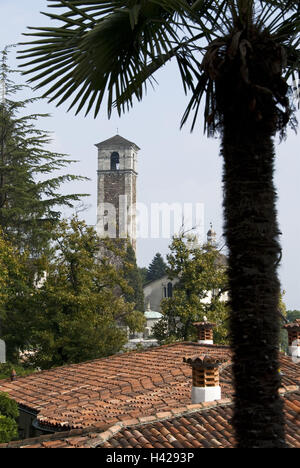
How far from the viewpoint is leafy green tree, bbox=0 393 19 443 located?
1239 cm

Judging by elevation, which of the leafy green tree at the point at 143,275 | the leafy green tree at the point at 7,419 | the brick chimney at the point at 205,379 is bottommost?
the leafy green tree at the point at 7,419

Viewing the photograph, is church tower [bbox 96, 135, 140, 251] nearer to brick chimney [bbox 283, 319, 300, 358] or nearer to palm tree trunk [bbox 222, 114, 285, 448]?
brick chimney [bbox 283, 319, 300, 358]

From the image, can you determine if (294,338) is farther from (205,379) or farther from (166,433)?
(166,433)

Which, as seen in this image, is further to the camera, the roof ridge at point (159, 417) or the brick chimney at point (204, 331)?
the brick chimney at point (204, 331)

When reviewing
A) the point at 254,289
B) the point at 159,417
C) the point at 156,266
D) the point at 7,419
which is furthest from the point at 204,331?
the point at 156,266

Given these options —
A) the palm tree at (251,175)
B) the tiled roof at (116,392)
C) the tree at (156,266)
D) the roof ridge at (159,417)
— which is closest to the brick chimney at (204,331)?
the tiled roof at (116,392)

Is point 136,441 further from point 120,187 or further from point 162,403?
point 120,187

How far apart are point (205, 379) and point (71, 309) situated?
13.7 metres

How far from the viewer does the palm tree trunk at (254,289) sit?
4.18m

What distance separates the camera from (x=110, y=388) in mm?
14148

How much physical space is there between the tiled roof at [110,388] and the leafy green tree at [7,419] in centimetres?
47

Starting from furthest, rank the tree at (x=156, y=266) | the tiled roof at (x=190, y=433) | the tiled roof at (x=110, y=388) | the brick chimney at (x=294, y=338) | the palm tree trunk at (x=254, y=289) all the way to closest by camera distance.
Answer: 1. the tree at (x=156, y=266)
2. the brick chimney at (x=294, y=338)
3. the tiled roof at (x=110, y=388)
4. the tiled roof at (x=190, y=433)
5. the palm tree trunk at (x=254, y=289)

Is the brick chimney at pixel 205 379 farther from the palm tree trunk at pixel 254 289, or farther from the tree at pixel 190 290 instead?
the tree at pixel 190 290

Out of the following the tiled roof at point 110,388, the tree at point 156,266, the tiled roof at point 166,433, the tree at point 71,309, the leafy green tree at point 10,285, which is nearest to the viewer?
the tiled roof at point 166,433
